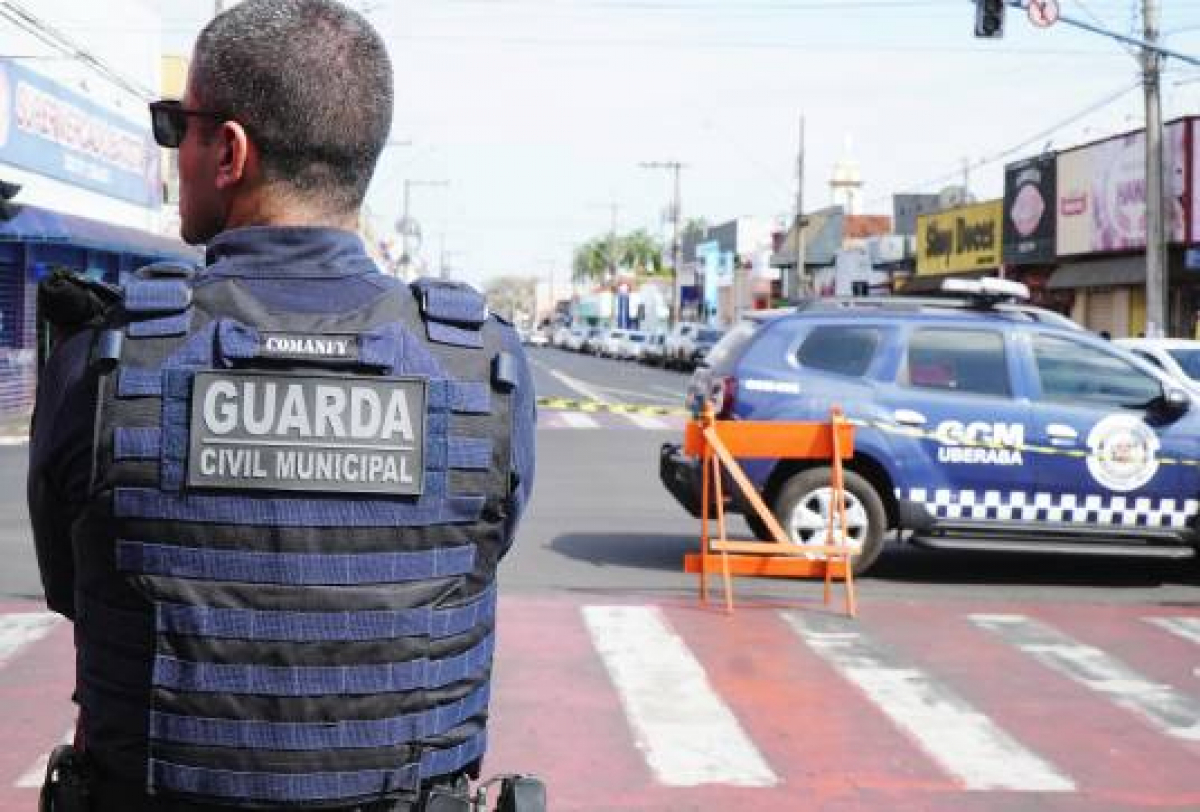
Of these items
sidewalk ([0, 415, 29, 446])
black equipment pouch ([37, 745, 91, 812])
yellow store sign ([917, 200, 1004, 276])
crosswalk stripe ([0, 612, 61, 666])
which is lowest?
crosswalk stripe ([0, 612, 61, 666])

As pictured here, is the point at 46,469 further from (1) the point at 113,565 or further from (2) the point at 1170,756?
(2) the point at 1170,756

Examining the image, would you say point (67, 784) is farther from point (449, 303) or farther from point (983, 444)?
point (983, 444)

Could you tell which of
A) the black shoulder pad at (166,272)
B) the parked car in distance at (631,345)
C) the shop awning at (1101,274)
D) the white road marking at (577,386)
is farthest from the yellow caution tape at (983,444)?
the parked car in distance at (631,345)

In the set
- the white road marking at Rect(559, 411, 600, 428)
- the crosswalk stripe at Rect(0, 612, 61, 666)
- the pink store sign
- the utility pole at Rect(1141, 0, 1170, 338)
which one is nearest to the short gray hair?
the crosswalk stripe at Rect(0, 612, 61, 666)

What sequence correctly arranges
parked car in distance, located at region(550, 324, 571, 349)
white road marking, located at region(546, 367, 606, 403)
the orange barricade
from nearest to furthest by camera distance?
the orange barricade, white road marking, located at region(546, 367, 606, 403), parked car in distance, located at region(550, 324, 571, 349)

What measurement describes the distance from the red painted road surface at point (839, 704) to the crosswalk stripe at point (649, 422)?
16234 millimetres

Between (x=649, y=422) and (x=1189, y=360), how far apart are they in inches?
424

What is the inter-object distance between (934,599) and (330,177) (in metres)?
9.01

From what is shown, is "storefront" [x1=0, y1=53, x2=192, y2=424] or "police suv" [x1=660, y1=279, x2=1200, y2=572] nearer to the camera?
"police suv" [x1=660, y1=279, x2=1200, y2=572]

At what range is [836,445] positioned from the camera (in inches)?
416

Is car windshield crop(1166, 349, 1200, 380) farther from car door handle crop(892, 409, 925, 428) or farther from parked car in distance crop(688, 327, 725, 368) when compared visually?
parked car in distance crop(688, 327, 725, 368)

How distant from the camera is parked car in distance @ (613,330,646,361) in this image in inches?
3091

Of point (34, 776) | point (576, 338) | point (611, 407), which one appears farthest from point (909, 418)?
point (576, 338)

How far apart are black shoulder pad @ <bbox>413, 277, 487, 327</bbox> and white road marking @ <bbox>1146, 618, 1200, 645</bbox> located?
8.15 metres
